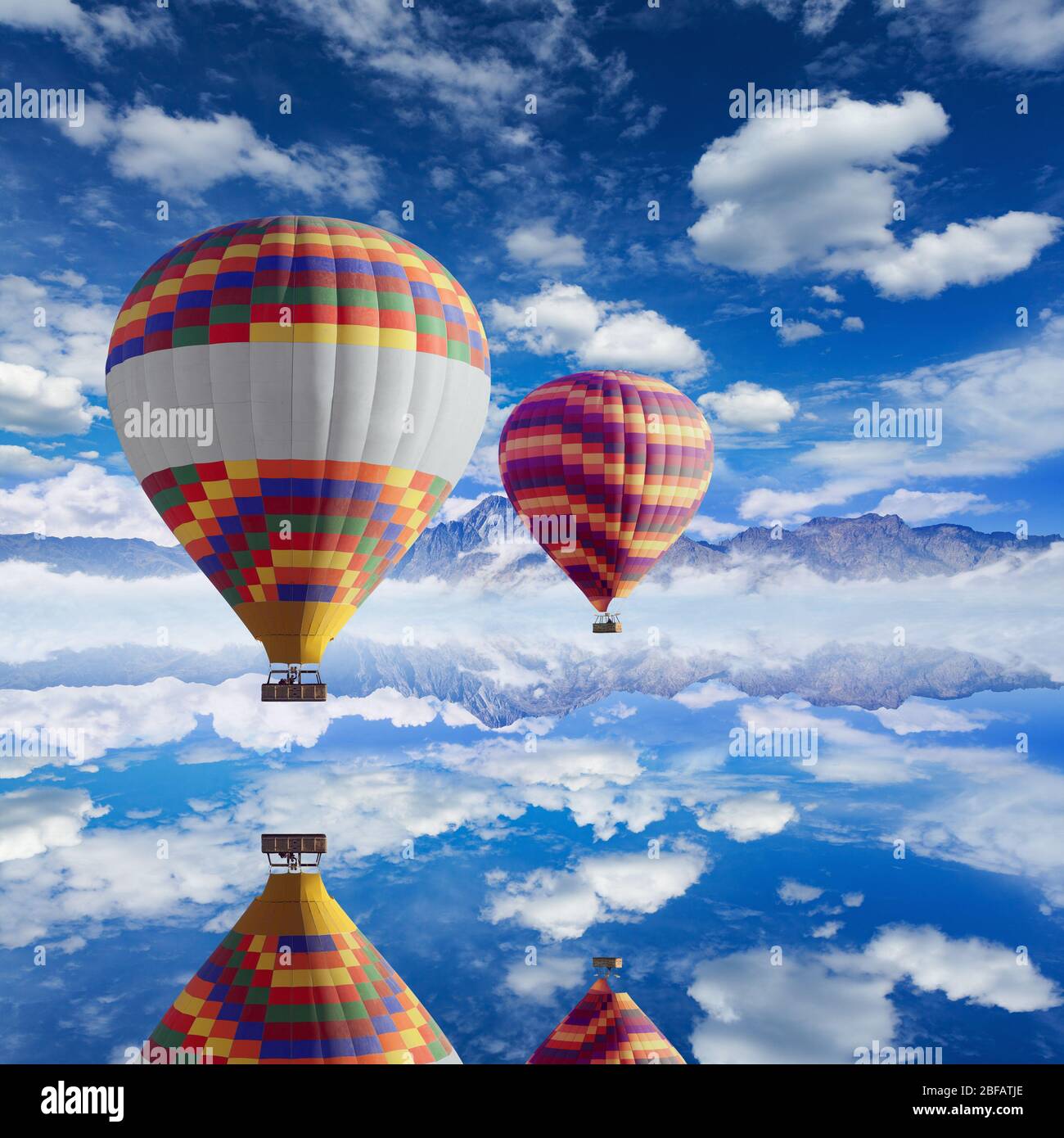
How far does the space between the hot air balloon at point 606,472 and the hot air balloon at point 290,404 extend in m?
9.96

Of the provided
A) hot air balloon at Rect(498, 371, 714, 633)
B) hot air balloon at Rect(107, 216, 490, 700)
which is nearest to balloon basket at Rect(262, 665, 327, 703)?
hot air balloon at Rect(107, 216, 490, 700)

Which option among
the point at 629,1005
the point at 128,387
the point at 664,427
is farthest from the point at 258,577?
the point at 664,427

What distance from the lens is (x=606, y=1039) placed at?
19.1 m

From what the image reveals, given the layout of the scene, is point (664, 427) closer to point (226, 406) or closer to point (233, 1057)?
point (226, 406)

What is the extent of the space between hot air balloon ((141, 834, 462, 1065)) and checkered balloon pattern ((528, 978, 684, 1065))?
4.02 m

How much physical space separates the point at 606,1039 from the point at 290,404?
11763 millimetres

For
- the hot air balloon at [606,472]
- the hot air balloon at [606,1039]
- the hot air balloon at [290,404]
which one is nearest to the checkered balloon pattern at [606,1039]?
the hot air balloon at [606,1039]

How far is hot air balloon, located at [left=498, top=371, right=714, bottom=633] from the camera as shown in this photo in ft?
99.1

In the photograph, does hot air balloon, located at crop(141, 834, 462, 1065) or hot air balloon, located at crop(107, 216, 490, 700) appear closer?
hot air balloon, located at crop(141, 834, 462, 1065)

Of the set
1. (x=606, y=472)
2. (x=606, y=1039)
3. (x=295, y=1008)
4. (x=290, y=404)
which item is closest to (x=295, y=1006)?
(x=295, y=1008)

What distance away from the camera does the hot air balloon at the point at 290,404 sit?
19.0 m

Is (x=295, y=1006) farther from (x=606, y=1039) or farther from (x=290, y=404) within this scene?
(x=290, y=404)

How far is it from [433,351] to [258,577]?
495cm

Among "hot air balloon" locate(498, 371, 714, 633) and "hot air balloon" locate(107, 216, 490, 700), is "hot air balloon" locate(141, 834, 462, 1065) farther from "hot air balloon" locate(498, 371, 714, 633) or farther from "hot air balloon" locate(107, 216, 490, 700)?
"hot air balloon" locate(498, 371, 714, 633)
